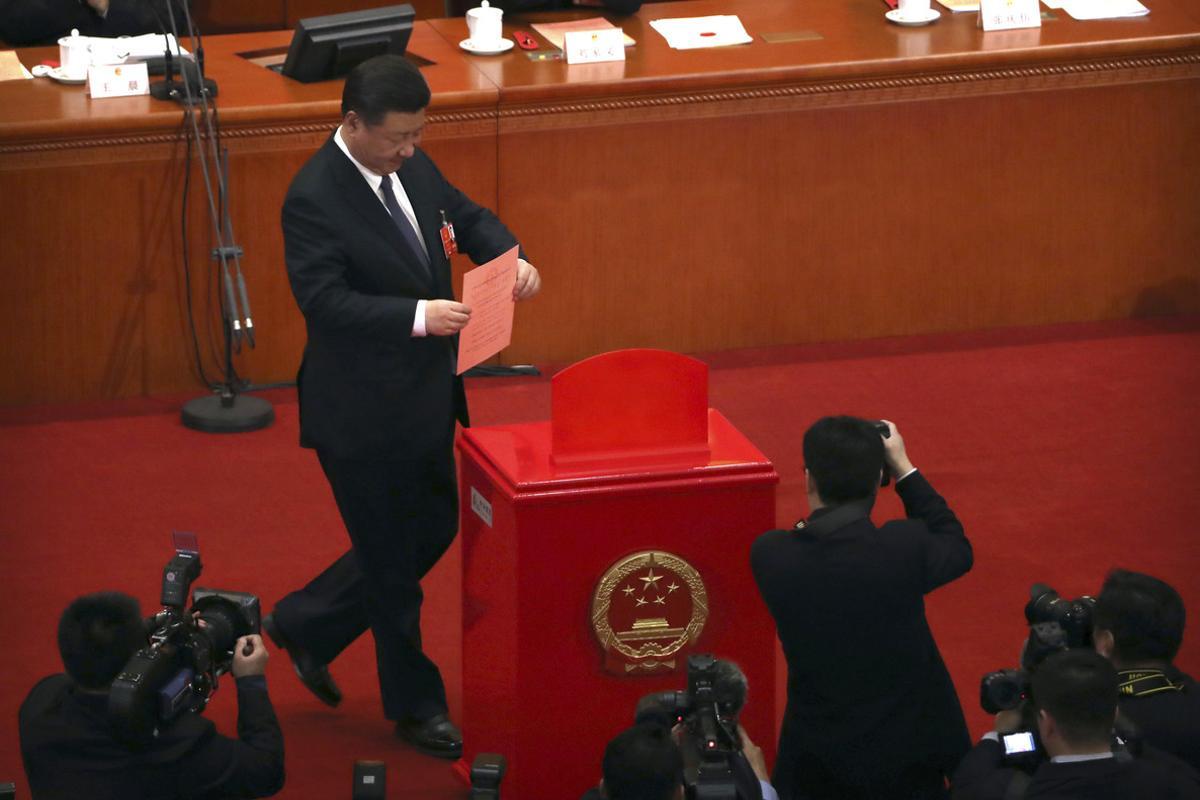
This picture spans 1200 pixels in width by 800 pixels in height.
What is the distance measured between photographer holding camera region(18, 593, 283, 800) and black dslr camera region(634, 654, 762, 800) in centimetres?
70

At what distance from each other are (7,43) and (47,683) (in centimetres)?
417

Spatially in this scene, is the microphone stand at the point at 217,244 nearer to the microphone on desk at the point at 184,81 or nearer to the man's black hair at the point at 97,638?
the microphone on desk at the point at 184,81

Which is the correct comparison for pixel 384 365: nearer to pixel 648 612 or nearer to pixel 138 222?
pixel 648 612

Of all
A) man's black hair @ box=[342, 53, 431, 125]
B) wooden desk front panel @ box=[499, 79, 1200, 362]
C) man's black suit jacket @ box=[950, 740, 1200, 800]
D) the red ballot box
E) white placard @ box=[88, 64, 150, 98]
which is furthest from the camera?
wooden desk front panel @ box=[499, 79, 1200, 362]

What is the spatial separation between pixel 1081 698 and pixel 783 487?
2569 mm

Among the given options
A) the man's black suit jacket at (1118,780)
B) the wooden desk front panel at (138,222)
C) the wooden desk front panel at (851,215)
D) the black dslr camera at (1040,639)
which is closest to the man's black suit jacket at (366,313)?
the black dslr camera at (1040,639)

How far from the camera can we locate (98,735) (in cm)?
301

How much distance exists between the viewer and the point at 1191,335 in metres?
6.29

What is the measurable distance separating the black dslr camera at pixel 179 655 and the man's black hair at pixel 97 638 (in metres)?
0.03

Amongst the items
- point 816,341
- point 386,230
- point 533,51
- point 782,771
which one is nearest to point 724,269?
point 816,341

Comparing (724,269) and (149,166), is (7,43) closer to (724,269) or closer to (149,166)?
(149,166)

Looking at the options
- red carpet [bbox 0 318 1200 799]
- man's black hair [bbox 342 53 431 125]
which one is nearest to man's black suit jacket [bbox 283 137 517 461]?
man's black hair [bbox 342 53 431 125]

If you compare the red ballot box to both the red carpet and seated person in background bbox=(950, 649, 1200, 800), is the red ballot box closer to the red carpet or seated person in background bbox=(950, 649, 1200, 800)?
the red carpet

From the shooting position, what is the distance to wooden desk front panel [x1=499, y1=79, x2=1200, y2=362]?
596 cm
